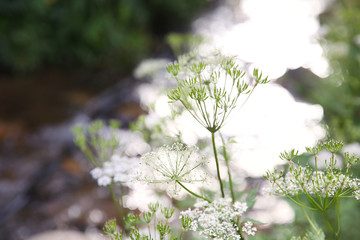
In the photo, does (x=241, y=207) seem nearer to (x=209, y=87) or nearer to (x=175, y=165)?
(x=175, y=165)

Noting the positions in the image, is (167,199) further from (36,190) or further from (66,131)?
(66,131)

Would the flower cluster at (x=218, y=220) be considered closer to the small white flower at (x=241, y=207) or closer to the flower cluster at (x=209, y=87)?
the small white flower at (x=241, y=207)

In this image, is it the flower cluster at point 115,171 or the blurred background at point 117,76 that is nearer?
the flower cluster at point 115,171

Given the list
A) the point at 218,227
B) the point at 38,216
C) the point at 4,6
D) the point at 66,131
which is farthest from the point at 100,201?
the point at 4,6

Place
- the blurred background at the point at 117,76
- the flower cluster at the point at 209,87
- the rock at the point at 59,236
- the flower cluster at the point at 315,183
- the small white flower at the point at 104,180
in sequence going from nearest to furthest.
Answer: the flower cluster at the point at 315,183 < the flower cluster at the point at 209,87 < the small white flower at the point at 104,180 < the rock at the point at 59,236 < the blurred background at the point at 117,76

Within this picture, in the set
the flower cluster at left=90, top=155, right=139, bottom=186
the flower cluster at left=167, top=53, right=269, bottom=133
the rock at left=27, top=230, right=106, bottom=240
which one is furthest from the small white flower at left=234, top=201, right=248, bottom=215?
the rock at left=27, top=230, right=106, bottom=240

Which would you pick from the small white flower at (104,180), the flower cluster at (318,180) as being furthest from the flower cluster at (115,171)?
the flower cluster at (318,180)
